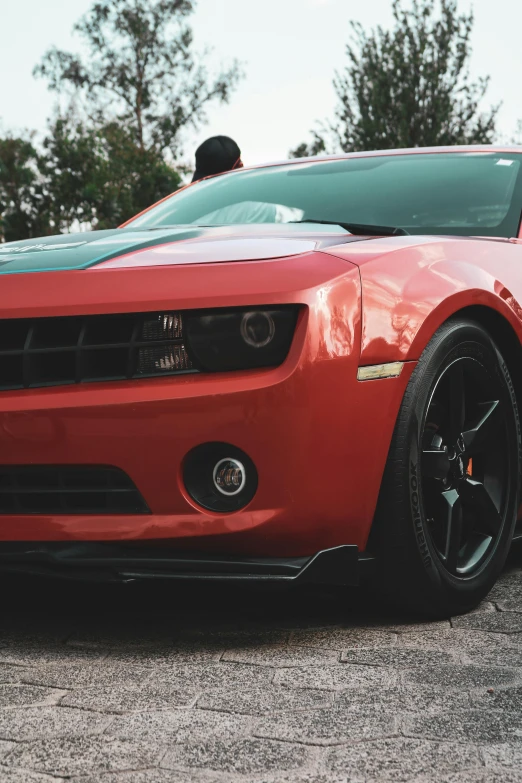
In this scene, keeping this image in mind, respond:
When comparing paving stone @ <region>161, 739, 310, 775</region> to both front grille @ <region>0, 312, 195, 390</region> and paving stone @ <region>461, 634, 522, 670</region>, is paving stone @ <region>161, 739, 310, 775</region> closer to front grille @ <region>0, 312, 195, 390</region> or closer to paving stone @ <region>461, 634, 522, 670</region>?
paving stone @ <region>461, 634, 522, 670</region>

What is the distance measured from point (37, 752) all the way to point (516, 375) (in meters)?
1.87

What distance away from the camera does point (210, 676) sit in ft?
7.52

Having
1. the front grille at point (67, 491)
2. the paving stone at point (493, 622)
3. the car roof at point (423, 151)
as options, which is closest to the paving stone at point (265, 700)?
the front grille at point (67, 491)

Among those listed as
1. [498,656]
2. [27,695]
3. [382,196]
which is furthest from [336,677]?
[382,196]

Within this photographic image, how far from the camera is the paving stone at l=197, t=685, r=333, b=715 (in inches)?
81.6

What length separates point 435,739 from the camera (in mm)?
1892

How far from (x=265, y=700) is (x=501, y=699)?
1.58 feet

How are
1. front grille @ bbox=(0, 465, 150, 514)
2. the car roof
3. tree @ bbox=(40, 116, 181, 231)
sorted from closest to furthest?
front grille @ bbox=(0, 465, 150, 514), the car roof, tree @ bbox=(40, 116, 181, 231)

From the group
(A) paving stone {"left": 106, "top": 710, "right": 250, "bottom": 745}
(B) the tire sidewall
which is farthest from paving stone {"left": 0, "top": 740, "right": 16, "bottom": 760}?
(B) the tire sidewall

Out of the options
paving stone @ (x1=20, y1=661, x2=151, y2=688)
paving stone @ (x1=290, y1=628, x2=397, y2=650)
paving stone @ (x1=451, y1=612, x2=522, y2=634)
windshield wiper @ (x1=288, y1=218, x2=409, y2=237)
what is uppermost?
windshield wiper @ (x1=288, y1=218, x2=409, y2=237)

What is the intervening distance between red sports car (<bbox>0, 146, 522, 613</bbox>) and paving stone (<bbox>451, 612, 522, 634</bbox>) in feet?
0.16

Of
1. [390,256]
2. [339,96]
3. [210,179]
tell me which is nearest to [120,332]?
[390,256]

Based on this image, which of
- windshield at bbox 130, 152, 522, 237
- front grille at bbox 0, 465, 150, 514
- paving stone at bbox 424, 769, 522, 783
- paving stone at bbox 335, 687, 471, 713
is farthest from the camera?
windshield at bbox 130, 152, 522, 237

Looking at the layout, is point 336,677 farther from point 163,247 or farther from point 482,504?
point 163,247
